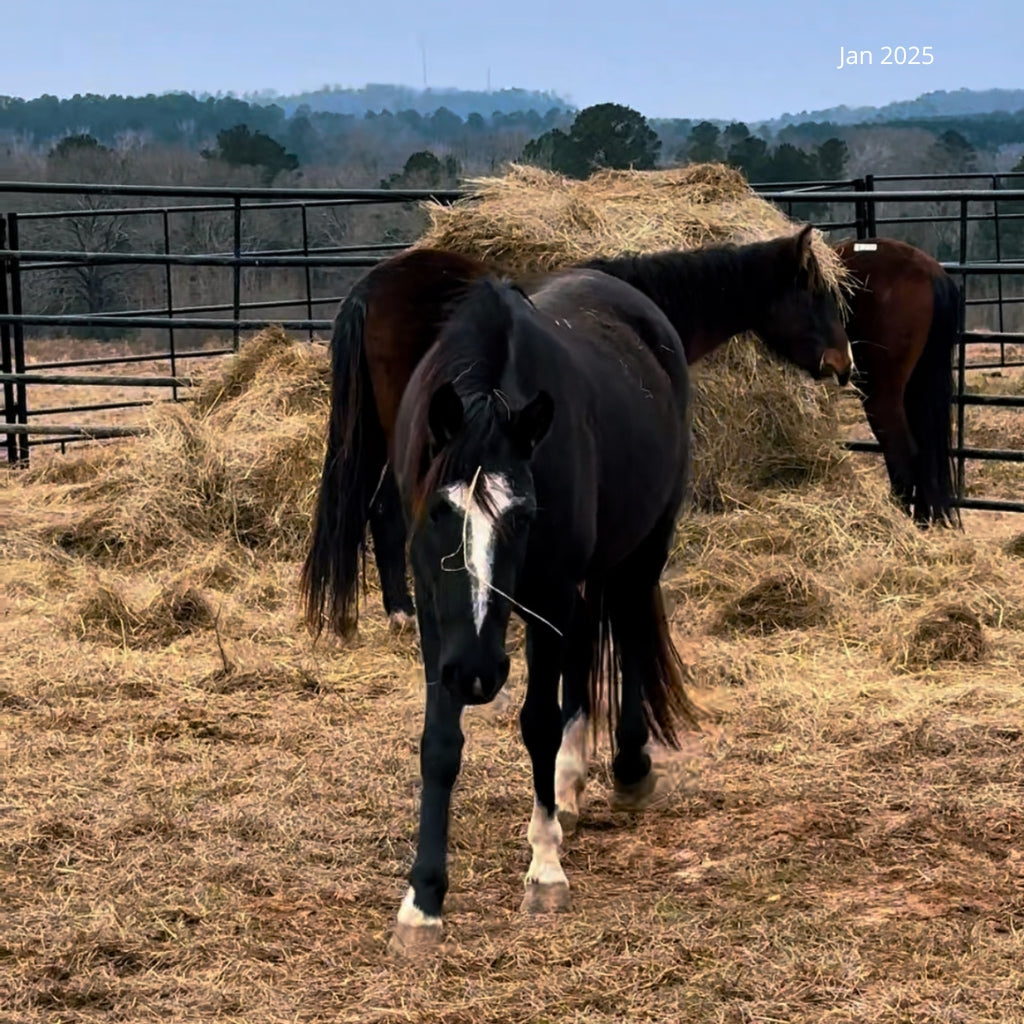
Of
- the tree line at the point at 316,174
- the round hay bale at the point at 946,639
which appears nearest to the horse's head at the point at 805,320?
the round hay bale at the point at 946,639

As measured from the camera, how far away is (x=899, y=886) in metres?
2.84

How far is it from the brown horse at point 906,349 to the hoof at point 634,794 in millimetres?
3385

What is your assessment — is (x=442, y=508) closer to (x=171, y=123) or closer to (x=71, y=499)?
(x=71, y=499)

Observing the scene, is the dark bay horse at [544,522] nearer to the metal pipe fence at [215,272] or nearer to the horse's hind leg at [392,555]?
the horse's hind leg at [392,555]

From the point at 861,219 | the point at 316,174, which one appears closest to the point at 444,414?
the point at 861,219

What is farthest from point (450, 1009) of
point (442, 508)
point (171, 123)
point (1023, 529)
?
point (171, 123)

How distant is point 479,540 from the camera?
2303 millimetres

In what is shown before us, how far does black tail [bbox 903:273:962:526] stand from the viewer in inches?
250

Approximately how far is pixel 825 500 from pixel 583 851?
3.24m

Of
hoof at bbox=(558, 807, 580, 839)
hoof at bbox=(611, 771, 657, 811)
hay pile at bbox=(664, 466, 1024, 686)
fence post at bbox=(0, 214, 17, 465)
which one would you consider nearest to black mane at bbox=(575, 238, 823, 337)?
hay pile at bbox=(664, 466, 1024, 686)

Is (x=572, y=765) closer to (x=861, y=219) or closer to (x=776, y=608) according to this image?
(x=776, y=608)

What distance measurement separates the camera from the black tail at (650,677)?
350 cm

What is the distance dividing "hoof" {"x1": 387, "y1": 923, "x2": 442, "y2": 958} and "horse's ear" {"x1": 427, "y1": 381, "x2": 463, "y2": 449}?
93 centimetres

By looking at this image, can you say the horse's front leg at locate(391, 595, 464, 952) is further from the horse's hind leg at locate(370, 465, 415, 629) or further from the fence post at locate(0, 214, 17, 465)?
the fence post at locate(0, 214, 17, 465)
